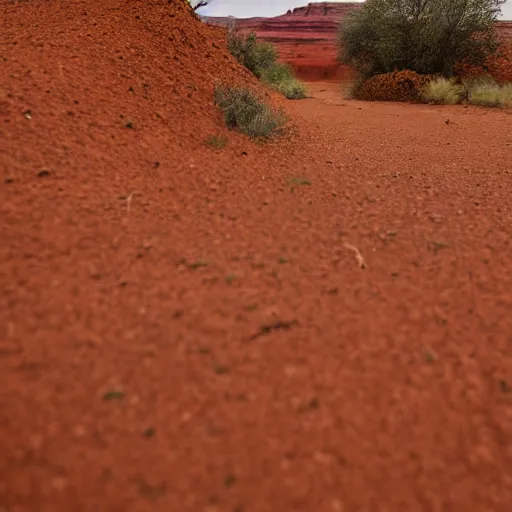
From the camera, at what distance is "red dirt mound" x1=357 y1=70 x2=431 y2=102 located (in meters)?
13.5

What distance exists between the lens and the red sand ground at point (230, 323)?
1.32m

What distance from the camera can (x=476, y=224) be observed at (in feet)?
10.0

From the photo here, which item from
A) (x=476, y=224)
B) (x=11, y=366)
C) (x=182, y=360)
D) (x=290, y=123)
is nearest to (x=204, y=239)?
(x=182, y=360)

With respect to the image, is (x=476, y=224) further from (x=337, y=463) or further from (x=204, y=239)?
(x=337, y=463)

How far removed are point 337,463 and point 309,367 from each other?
16.8 inches

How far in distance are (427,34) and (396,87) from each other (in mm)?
2616

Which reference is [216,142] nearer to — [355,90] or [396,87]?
[396,87]

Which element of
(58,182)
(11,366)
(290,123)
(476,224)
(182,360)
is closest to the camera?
(11,366)

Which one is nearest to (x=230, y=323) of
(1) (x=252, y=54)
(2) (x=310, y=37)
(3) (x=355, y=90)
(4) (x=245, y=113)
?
(4) (x=245, y=113)

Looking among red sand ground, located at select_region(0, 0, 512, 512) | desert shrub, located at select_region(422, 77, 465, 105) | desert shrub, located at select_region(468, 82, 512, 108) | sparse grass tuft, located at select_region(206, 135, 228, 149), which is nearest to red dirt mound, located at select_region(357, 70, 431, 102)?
desert shrub, located at select_region(422, 77, 465, 105)

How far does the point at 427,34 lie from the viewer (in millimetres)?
14367

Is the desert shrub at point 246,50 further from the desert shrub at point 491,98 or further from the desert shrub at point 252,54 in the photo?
the desert shrub at point 491,98

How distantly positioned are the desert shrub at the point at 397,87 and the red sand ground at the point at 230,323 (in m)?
10.9

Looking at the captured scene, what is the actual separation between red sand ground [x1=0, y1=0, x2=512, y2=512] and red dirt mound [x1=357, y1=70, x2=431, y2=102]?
1096cm
